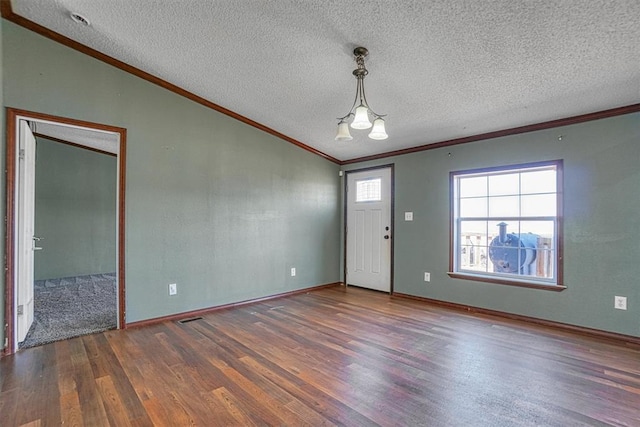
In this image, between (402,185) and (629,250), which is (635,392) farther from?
(402,185)

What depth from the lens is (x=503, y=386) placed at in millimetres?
2096

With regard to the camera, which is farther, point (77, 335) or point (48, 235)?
point (48, 235)

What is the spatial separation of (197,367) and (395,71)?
3.04 m

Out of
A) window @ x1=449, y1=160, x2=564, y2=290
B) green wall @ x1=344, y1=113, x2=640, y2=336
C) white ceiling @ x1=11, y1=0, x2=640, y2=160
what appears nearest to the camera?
white ceiling @ x1=11, y1=0, x2=640, y2=160

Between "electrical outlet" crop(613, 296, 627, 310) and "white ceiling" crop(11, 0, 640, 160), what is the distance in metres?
1.92

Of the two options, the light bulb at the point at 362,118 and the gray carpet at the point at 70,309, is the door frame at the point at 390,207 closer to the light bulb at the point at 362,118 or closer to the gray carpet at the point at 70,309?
the light bulb at the point at 362,118

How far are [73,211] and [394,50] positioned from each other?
629 centimetres

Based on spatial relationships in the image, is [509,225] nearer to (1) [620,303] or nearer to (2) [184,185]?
(1) [620,303]

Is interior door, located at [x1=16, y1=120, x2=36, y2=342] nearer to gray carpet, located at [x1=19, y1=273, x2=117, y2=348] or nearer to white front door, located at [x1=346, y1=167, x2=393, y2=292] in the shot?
gray carpet, located at [x1=19, y1=273, x2=117, y2=348]

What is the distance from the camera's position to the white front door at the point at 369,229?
16.0 ft

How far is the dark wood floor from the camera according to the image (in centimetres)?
177

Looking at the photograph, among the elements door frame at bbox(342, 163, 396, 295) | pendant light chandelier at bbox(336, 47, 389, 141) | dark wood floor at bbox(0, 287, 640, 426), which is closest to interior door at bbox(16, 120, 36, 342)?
dark wood floor at bbox(0, 287, 640, 426)

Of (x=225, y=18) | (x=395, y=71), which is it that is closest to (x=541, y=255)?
(x=395, y=71)

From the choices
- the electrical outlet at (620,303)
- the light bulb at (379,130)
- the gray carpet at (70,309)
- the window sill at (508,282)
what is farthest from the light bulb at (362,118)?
the gray carpet at (70,309)
